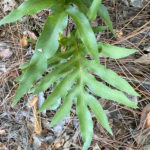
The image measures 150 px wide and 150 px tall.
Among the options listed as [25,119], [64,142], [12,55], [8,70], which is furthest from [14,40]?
[64,142]

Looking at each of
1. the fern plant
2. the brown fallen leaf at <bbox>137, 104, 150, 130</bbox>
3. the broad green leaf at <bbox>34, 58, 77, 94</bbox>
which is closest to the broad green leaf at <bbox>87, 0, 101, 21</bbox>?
the fern plant

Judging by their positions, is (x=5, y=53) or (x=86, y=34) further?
(x=5, y=53)

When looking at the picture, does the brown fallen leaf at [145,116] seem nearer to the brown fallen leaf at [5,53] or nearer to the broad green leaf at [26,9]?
the broad green leaf at [26,9]

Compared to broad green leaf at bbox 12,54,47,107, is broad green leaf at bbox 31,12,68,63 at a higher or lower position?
higher

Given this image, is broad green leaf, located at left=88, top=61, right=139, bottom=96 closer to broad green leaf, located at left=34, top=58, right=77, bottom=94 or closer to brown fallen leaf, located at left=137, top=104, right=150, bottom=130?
broad green leaf, located at left=34, top=58, right=77, bottom=94

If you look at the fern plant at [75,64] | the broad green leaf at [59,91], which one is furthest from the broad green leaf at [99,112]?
the broad green leaf at [59,91]

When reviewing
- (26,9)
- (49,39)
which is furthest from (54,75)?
(26,9)

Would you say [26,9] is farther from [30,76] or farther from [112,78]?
[112,78]

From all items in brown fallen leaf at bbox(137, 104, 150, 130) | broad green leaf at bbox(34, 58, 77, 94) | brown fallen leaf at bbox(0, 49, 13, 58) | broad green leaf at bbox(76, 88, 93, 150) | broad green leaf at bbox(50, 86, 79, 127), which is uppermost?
brown fallen leaf at bbox(0, 49, 13, 58)
